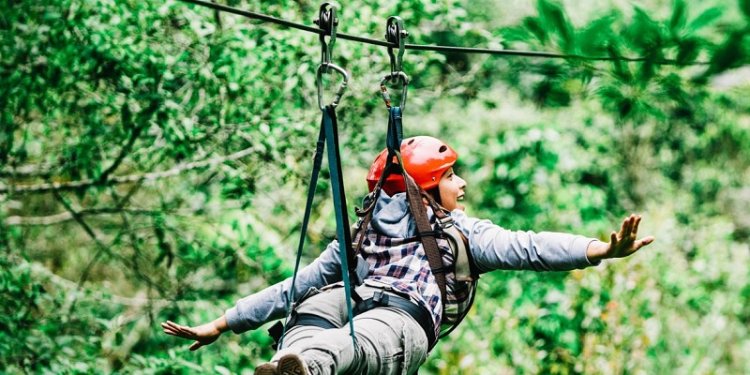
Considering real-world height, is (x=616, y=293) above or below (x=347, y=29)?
below

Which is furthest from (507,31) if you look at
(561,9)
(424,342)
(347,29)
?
(347,29)

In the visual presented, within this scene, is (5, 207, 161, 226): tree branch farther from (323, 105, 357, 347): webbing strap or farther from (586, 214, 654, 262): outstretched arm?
(586, 214, 654, 262): outstretched arm

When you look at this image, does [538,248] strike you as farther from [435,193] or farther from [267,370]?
[267,370]

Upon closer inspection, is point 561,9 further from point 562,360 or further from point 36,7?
point 562,360

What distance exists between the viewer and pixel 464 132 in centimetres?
581

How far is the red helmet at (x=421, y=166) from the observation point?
7.78 ft

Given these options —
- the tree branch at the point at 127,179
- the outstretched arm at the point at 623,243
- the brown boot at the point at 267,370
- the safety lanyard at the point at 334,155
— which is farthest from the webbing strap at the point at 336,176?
the tree branch at the point at 127,179

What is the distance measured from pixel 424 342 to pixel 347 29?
73.9 inches

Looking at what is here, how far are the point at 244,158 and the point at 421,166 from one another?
1862mm

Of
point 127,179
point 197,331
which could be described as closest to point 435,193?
point 197,331

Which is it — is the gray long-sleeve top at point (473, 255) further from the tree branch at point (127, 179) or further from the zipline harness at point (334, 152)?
the tree branch at point (127, 179)

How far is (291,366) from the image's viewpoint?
1.77 metres

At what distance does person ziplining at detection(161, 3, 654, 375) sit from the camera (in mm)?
2041

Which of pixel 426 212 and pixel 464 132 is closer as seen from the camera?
pixel 426 212
